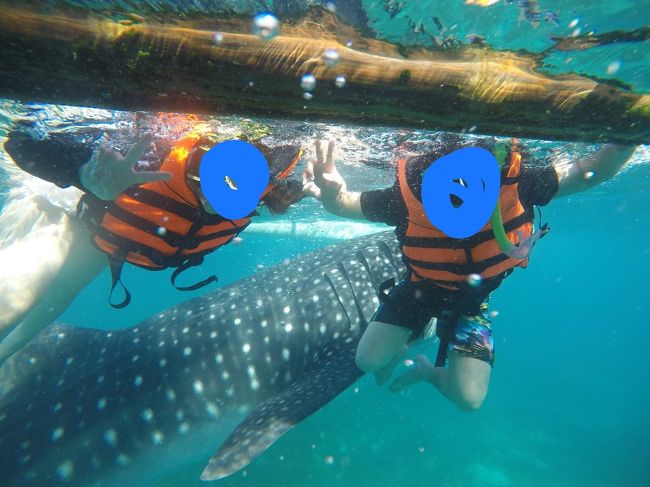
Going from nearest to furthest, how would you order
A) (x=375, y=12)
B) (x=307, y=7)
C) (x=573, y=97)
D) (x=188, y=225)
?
(x=573, y=97) → (x=307, y=7) → (x=375, y=12) → (x=188, y=225)

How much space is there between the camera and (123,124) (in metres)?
5.79

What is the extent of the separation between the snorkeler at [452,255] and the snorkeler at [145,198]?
46.5 inches

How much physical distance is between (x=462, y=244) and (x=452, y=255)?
17 centimetres

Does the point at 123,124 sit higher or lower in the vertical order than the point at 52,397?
higher

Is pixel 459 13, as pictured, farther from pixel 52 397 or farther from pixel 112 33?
pixel 52 397

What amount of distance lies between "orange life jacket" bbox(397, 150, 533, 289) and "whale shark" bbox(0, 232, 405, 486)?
5.52ft

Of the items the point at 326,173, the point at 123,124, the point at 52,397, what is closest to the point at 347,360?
the point at 326,173

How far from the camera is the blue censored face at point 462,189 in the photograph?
2.73 m

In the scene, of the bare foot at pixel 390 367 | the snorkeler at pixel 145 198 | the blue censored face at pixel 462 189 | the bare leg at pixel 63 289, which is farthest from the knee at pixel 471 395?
the bare leg at pixel 63 289

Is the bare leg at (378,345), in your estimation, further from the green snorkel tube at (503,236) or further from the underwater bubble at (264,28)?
the underwater bubble at (264,28)

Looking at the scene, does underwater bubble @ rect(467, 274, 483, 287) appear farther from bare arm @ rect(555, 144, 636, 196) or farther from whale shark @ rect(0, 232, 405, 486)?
whale shark @ rect(0, 232, 405, 486)

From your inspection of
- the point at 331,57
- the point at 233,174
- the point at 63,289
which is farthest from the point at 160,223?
the point at 331,57

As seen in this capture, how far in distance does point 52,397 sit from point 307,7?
5055 millimetres

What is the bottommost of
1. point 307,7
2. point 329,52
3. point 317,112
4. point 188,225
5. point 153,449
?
point 153,449
